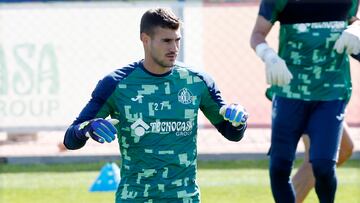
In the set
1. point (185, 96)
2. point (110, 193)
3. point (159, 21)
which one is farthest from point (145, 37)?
point (110, 193)

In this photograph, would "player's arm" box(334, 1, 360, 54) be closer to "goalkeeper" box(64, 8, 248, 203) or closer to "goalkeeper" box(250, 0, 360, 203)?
"goalkeeper" box(250, 0, 360, 203)

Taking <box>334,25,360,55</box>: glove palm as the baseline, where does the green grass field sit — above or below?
below

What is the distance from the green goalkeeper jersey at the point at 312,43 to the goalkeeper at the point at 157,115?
5.10ft

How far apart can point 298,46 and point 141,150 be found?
194 centimetres

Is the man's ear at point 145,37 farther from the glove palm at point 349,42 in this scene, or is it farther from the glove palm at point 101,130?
the glove palm at point 349,42

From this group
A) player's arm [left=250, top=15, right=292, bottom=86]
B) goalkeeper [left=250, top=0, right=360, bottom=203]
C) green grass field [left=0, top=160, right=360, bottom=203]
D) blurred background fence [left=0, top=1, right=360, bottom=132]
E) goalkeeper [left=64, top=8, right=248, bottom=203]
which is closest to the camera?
goalkeeper [left=64, top=8, right=248, bottom=203]

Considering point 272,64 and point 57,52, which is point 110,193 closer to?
point 57,52

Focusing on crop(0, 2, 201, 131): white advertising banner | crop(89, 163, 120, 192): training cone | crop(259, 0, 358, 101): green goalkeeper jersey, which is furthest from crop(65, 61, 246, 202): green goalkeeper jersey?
crop(0, 2, 201, 131): white advertising banner

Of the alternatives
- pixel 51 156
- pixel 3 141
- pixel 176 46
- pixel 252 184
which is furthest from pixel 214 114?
pixel 3 141

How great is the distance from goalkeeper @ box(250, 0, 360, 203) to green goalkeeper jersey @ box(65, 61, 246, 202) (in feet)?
4.75

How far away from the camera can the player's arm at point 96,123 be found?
5.65 meters

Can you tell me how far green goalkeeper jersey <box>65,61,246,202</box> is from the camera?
596 centimetres

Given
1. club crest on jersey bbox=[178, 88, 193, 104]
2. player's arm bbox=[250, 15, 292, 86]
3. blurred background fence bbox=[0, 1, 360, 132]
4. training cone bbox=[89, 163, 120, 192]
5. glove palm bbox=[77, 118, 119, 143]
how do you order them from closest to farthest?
1. glove palm bbox=[77, 118, 119, 143]
2. club crest on jersey bbox=[178, 88, 193, 104]
3. player's arm bbox=[250, 15, 292, 86]
4. training cone bbox=[89, 163, 120, 192]
5. blurred background fence bbox=[0, 1, 360, 132]

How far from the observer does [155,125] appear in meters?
6.02
